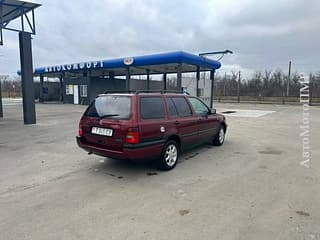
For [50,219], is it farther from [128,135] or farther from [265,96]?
[265,96]

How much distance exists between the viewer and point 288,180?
14.1 ft

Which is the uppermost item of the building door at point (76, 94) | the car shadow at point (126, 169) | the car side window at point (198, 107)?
the building door at point (76, 94)

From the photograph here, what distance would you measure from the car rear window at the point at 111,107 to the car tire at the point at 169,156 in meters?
1.10

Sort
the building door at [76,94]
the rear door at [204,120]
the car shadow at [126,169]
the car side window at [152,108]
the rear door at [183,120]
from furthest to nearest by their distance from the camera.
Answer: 1. the building door at [76,94]
2. the rear door at [204,120]
3. the rear door at [183,120]
4. the car shadow at [126,169]
5. the car side window at [152,108]

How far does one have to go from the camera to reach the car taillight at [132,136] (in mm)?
4113

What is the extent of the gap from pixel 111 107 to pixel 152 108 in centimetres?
81

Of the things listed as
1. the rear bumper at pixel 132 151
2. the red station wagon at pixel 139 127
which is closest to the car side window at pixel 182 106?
the red station wagon at pixel 139 127

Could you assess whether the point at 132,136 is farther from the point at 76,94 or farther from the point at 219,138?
the point at 76,94

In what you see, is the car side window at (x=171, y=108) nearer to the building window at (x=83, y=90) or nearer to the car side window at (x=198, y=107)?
the car side window at (x=198, y=107)

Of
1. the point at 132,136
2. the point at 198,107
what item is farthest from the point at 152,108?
the point at 198,107

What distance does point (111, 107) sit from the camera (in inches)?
179

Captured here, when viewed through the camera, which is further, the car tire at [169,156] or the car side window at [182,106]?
the car side window at [182,106]

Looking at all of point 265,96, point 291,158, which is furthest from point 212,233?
point 265,96

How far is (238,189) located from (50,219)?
2866mm
